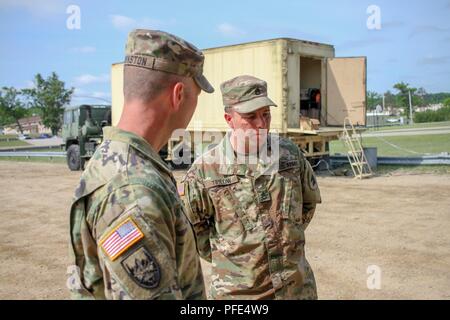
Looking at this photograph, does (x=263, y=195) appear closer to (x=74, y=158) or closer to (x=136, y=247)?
(x=136, y=247)

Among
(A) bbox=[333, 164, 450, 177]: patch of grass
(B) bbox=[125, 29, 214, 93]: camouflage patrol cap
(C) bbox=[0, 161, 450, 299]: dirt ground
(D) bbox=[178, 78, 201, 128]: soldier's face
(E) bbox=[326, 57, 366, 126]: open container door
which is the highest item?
(E) bbox=[326, 57, 366, 126]: open container door

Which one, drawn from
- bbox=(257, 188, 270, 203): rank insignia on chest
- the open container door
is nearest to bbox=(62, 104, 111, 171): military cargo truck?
the open container door

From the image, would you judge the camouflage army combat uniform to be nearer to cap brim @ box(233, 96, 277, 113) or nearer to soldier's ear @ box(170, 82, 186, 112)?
soldier's ear @ box(170, 82, 186, 112)

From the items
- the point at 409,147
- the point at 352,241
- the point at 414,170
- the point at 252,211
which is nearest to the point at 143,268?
the point at 252,211

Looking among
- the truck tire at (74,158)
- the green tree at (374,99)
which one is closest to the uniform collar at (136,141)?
the truck tire at (74,158)

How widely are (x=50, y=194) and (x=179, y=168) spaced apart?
18.9 ft

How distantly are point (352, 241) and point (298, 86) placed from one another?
668 centimetres

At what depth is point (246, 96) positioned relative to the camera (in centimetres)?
275

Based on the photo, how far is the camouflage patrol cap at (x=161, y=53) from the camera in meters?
1.39

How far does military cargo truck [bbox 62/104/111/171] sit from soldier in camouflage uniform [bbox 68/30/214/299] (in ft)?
50.5

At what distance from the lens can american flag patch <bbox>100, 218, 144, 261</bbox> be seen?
3.82 feet

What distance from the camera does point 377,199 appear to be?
882cm

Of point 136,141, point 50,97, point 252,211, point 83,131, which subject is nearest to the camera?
point 136,141
